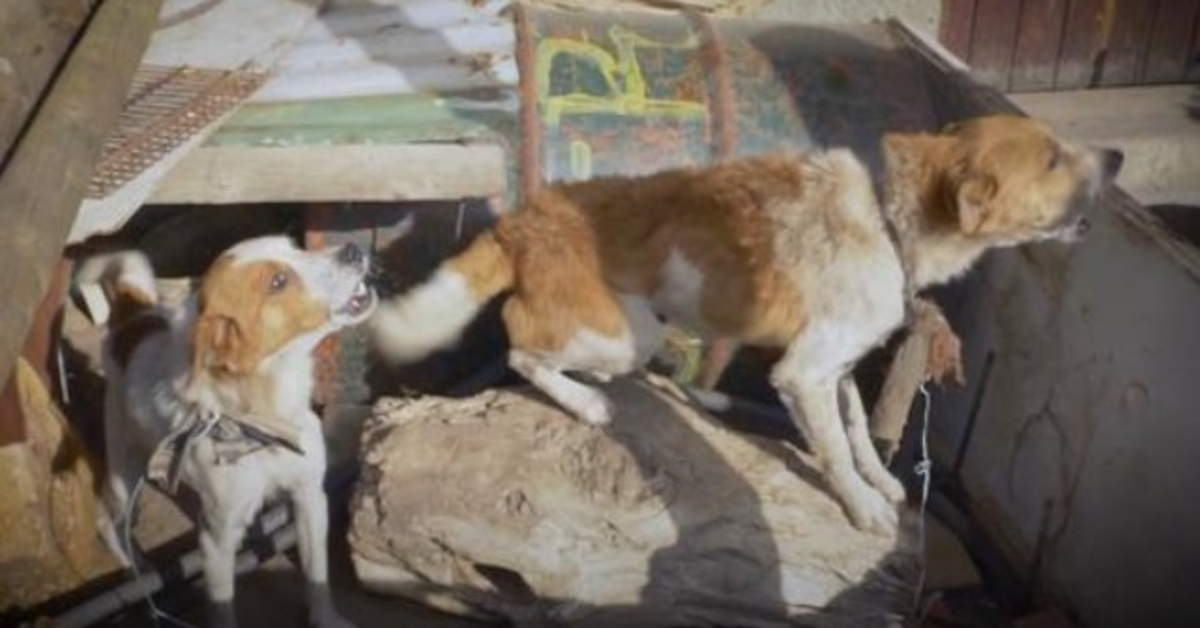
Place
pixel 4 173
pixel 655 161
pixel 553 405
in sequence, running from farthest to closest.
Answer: pixel 655 161
pixel 553 405
pixel 4 173

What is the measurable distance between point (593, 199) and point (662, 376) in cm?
109

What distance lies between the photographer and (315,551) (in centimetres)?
418

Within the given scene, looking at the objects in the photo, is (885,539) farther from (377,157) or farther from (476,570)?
(377,157)

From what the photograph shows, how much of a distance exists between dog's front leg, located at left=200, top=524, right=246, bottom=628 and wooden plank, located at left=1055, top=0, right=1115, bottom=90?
5.60 meters

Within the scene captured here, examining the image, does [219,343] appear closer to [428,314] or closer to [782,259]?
[428,314]

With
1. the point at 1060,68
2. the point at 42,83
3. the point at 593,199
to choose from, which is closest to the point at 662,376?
the point at 593,199

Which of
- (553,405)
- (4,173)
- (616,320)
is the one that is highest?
(4,173)

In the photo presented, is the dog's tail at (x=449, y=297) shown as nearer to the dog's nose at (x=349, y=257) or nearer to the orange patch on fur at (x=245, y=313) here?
the dog's nose at (x=349, y=257)

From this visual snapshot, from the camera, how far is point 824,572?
13.4 ft

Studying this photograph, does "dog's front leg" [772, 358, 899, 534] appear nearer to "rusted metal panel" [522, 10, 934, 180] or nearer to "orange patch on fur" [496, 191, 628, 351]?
"orange patch on fur" [496, 191, 628, 351]

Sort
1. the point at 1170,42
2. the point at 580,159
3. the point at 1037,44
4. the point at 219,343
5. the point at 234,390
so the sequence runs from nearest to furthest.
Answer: the point at 219,343 < the point at 234,390 < the point at 580,159 < the point at 1037,44 < the point at 1170,42

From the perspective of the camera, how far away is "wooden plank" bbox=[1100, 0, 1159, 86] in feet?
23.6

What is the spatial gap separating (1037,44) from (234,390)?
17.9ft

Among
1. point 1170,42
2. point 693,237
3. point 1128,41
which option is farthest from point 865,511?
point 1170,42
